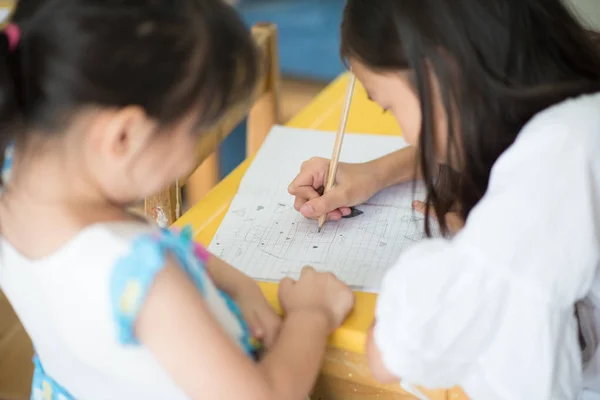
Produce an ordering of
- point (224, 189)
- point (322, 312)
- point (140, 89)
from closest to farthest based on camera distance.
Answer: point (140, 89) → point (322, 312) → point (224, 189)

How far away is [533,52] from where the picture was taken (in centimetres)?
60

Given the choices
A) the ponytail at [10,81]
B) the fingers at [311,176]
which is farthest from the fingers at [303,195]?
the ponytail at [10,81]

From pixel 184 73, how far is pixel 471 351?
0.35 meters

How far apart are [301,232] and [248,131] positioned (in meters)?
0.67

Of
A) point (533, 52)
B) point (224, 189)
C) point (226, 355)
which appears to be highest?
point (533, 52)

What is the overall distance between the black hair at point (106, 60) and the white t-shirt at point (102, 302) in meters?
0.11

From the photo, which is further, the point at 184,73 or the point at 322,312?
the point at 322,312

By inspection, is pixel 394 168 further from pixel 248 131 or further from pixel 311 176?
pixel 248 131

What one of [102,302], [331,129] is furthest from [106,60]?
[331,129]

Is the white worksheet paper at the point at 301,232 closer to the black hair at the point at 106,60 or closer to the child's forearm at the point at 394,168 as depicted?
the child's forearm at the point at 394,168

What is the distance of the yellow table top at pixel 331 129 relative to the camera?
648 millimetres

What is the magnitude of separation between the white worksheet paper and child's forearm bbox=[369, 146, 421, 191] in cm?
2

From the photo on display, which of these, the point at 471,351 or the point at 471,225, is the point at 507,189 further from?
the point at 471,351

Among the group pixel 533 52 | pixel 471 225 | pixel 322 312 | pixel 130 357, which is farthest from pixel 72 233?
pixel 533 52
